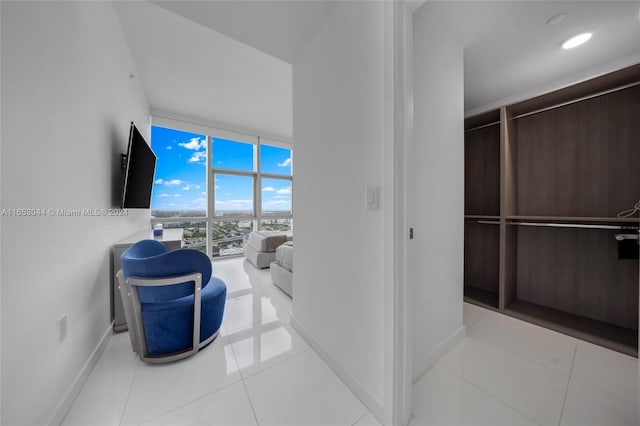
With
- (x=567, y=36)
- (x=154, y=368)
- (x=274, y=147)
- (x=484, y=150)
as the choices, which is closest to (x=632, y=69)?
(x=567, y=36)

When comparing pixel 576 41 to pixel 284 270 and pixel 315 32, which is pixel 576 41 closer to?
pixel 315 32

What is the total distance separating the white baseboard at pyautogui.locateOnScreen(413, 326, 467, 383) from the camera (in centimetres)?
144

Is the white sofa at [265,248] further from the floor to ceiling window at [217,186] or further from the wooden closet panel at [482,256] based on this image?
the wooden closet panel at [482,256]

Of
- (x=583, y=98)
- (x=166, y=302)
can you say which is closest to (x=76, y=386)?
(x=166, y=302)

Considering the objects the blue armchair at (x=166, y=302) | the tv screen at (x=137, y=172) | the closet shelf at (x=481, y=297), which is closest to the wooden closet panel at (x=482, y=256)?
the closet shelf at (x=481, y=297)

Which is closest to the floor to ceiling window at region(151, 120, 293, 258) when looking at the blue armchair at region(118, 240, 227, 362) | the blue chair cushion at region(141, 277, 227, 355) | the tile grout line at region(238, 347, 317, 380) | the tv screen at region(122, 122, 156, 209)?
the tv screen at region(122, 122, 156, 209)

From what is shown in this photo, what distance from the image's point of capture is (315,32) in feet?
5.37

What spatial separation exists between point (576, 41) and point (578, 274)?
2065mm

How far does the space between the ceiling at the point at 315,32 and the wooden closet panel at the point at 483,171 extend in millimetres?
450

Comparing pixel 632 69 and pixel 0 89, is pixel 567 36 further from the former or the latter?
pixel 0 89

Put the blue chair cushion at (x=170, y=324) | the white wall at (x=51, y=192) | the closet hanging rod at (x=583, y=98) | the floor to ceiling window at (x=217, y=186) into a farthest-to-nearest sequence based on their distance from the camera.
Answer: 1. the floor to ceiling window at (x=217, y=186)
2. the closet hanging rod at (x=583, y=98)
3. the blue chair cushion at (x=170, y=324)
4. the white wall at (x=51, y=192)

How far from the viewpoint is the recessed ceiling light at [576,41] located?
1638mm

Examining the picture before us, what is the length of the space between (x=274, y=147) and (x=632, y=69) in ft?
17.5

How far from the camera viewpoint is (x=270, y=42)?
5.71 ft
